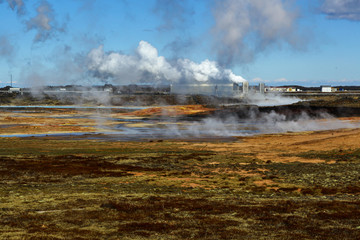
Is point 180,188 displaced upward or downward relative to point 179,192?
downward

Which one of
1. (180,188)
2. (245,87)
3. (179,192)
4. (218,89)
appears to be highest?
(245,87)

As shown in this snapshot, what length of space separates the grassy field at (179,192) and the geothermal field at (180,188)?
5 centimetres

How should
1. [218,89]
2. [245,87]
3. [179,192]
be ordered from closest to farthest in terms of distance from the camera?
[179,192]
[218,89]
[245,87]

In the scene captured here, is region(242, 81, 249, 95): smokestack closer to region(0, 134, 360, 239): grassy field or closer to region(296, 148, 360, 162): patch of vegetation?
region(0, 134, 360, 239): grassy field

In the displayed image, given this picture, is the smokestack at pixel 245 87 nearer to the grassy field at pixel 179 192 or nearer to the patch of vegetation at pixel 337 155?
the grassy field at pixel 179 192

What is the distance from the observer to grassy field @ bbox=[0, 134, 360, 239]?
1683 centimetres

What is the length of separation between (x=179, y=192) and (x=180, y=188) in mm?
1751

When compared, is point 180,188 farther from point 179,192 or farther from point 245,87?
point 245,87

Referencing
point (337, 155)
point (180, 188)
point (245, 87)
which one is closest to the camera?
point (180, 188)

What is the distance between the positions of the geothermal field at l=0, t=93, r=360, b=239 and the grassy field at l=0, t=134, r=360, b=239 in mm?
53

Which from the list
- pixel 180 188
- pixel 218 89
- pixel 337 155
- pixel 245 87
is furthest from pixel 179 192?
pixel 245 87

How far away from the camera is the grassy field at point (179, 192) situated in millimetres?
16828

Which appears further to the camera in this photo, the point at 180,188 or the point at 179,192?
the point at 180,188

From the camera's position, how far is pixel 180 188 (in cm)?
2700
